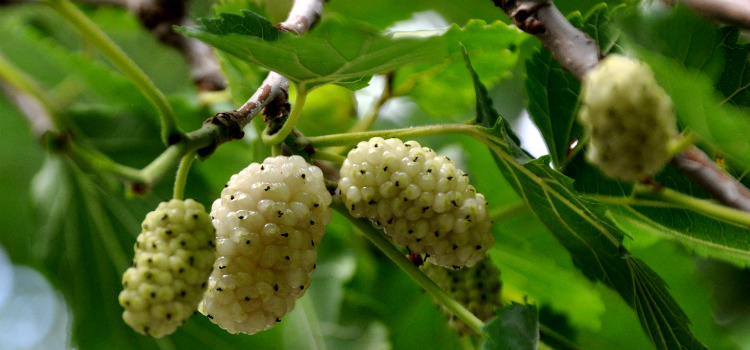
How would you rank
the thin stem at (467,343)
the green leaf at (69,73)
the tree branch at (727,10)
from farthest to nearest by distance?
the green leaf at (69,73), the thin stem at (467,343), the tree branch at (727,10)

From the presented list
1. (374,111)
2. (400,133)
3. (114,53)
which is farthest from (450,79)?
(114,53)

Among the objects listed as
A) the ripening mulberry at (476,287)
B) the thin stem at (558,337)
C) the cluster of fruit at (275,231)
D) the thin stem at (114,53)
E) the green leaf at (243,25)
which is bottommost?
the thin stem at (558,337)

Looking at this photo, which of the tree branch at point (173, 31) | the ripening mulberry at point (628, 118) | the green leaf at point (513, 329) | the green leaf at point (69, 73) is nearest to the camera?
the ripening mulberry at point (628, 118)

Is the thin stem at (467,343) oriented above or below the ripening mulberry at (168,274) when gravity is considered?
below

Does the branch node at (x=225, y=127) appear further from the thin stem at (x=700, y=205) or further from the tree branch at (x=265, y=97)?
the thin stem at (x=700, y=205)

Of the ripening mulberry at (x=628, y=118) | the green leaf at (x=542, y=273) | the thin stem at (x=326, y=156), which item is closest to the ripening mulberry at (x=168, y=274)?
the thin stem at (x=326, y=156)

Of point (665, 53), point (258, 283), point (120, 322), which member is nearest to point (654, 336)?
point (665, 53)

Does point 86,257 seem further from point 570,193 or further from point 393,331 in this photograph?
point 570,193
